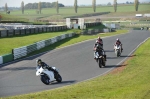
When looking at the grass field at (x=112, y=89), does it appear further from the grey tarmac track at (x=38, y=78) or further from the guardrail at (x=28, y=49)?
the guardrail at (x=28, y=49)

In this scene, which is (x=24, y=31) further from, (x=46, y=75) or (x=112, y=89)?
(x=112, y=89)

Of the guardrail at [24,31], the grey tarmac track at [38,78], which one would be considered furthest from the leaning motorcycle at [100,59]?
the guardrail at [24,31]

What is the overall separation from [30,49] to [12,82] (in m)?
15.7

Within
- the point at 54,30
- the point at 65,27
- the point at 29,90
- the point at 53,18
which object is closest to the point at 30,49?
the point at 29,90

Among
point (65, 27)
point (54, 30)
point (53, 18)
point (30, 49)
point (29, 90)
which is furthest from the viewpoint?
point (53, 18)

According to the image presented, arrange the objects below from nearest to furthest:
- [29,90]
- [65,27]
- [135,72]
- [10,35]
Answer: [29,90] → [135,72] → [10,35] → [65,27]

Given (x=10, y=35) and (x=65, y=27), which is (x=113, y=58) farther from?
(x=65, y=27)

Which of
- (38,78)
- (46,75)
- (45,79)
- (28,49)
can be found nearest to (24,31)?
(28,49)

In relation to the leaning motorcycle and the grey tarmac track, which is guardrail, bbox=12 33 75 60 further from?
the leaning motorcycle

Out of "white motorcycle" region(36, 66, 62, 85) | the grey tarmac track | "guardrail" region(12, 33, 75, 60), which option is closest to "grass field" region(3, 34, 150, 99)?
the grey tarmac track

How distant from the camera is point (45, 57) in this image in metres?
31.8

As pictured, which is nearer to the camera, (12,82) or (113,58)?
(12,82)

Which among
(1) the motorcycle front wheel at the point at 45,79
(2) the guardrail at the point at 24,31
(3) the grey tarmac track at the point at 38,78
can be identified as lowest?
(3) the grey tarmac track at the point at 38,78

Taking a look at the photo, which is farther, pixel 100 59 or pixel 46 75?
pixel 100 59
